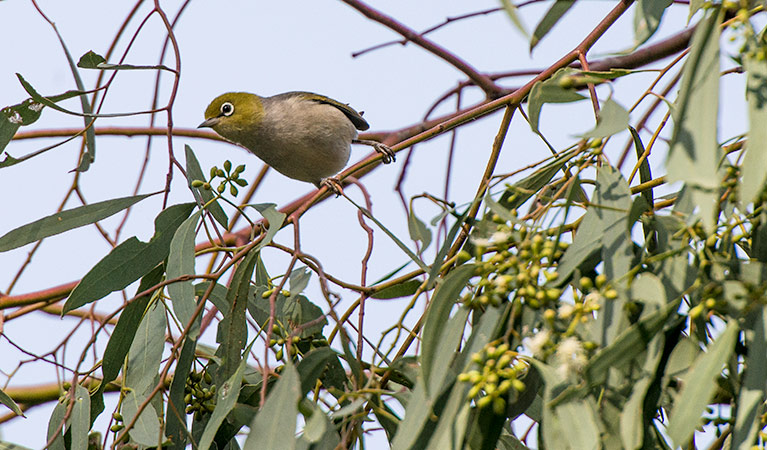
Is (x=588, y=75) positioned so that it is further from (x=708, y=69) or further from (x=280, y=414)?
(x=280, y=414)

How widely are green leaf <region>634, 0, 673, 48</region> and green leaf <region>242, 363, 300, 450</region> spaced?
899 mm

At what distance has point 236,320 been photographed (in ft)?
6.82

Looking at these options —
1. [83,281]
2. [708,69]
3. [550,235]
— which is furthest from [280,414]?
[708,69]

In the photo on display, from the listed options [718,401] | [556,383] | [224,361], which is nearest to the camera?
[556,383]

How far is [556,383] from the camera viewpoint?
4.75 feet

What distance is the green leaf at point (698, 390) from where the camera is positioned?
128 cm

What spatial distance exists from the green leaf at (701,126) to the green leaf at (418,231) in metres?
0.65

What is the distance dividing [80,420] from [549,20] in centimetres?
149

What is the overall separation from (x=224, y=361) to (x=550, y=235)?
0.86 metres

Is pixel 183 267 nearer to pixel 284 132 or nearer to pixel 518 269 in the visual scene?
pixel 518 269

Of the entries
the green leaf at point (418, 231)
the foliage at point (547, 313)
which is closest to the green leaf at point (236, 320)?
the foliage at point (547, 313)

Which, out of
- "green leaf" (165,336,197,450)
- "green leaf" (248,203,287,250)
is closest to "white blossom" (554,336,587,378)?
"green leaf" (248,203,287,250)

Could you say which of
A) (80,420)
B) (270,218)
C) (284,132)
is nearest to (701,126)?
(270,218)

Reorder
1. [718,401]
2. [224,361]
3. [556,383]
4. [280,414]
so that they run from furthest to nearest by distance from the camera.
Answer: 1. [224,361]
2. [718,401]
3. [280,414]
4. [556,383]
